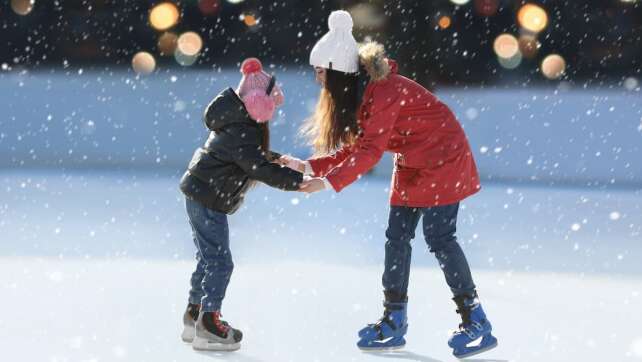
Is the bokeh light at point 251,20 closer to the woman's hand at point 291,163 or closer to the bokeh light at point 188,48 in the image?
the bokeh light at point 188,48

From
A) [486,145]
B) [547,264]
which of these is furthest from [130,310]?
[486,145]

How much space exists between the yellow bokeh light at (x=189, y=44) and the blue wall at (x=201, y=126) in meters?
0.29

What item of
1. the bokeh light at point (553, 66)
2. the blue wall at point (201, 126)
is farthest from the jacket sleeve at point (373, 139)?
the bokeh light at point (553, 66)

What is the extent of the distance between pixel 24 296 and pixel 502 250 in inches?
103

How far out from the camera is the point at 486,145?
8.66m

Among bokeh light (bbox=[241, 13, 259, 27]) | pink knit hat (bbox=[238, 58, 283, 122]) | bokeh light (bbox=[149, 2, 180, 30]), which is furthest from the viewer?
bokeh light (bbox=[149, 2, 180, 30])

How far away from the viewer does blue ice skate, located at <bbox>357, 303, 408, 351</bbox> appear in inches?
135

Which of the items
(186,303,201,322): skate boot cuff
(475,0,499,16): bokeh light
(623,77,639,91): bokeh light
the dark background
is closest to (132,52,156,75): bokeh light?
the dark background

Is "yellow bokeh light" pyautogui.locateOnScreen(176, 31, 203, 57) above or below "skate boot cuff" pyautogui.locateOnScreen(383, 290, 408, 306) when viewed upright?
above

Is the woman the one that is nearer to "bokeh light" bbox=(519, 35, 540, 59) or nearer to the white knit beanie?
the white knit beanie

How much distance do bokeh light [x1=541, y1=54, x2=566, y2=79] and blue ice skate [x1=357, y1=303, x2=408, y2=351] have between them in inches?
241

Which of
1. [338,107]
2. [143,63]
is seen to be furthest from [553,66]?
[338,107]

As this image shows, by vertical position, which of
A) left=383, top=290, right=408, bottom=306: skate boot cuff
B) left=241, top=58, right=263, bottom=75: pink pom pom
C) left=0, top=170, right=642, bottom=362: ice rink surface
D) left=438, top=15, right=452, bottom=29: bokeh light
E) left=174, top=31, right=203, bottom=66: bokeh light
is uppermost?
left=438, top=15, right=452, bottom=29: bokeh light

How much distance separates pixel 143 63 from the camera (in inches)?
383
